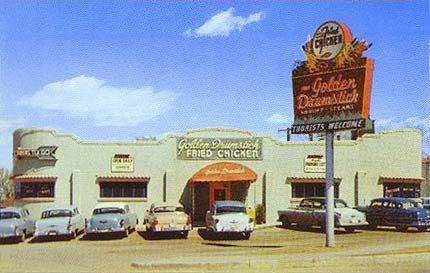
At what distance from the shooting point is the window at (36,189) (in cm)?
3133

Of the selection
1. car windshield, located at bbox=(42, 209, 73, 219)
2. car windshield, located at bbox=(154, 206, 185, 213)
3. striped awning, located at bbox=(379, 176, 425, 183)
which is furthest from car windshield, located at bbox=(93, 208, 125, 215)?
striped awning, located at bbox=(379, 176, 425, 183)

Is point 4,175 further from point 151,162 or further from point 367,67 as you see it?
Answer: point 367,67

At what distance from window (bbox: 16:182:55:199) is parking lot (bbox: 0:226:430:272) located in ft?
22.9

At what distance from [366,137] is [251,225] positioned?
494 inches

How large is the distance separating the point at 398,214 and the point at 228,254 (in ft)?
36.9

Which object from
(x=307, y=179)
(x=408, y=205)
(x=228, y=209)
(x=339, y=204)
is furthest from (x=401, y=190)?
(x=228, y=209)

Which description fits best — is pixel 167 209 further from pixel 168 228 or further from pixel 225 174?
pixel 225 174

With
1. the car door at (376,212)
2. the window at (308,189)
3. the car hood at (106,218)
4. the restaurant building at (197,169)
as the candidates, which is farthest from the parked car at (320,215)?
the car hood at (106,218)

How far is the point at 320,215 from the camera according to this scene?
26125mm

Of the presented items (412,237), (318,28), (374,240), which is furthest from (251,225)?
(318,28)

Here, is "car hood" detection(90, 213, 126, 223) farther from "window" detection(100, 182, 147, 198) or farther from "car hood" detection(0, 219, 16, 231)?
"window" detection(100, 182, 147, 198)

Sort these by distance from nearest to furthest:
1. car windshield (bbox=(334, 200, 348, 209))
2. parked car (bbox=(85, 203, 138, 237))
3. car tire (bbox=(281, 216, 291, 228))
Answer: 1. parked car (bbox=(85, 203, 138, 237))
2. car windshield (bbox=(334, 200, 348, 209))
3. car tire (bbox=(281, 216, 291, 228))

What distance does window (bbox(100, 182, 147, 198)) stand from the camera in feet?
104

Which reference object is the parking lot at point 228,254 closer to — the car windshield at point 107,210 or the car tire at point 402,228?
the car windshield at point 107,210
